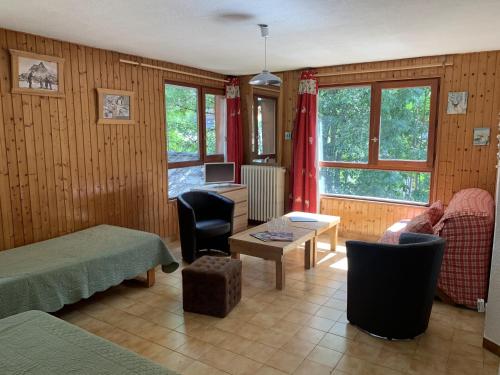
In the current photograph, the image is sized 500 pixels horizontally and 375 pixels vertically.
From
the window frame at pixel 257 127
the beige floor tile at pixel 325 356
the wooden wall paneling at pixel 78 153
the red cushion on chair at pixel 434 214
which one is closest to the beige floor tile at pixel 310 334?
the beige floor tile at pixel 325 356

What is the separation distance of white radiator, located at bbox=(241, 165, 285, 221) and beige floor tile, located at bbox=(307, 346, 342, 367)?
3114mm

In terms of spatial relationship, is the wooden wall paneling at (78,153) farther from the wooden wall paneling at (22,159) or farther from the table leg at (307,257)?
the table leg at (307,257)

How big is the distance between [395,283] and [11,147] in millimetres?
3342

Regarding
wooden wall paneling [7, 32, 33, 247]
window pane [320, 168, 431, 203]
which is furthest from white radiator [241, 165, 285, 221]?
wooden wall paneling [7, 32, 33, 247]

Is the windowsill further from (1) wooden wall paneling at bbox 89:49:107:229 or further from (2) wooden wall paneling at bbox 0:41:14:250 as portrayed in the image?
(2) wooden wall paneling at bbox 0:41:14:250

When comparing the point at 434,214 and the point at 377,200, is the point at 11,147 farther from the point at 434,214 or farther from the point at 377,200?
the point at 377,200

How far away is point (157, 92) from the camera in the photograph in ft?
15.6

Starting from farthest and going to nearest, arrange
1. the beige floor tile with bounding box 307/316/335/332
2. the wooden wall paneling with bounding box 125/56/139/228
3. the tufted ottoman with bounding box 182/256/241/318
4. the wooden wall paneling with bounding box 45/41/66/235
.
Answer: the wooden wall paneling with bounding box 125/56/139/228 < the wooden wall paneling with bounding box 45/41/66/235 < the tufted ottoman with bounding box 182/256/241/318 < the beige floor tile with bounding box 307/316/335/332

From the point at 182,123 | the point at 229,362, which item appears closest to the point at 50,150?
the point at 182,123

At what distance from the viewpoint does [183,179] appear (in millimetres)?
5387

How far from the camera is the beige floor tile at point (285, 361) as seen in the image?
94.3 inches

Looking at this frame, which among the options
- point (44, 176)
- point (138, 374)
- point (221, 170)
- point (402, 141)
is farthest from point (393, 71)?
point (138, 374)

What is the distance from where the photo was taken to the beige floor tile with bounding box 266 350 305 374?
240 centimetres

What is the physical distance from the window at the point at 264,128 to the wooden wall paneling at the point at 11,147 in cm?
338
